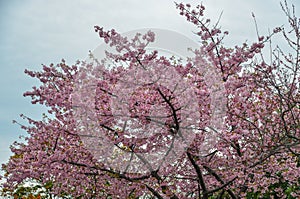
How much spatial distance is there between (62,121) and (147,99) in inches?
65.4

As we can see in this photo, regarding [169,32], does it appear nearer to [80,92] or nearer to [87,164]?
[80,92]

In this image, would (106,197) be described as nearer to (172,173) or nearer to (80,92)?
(172,173)

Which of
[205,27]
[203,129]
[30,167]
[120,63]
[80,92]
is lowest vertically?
[30,167]

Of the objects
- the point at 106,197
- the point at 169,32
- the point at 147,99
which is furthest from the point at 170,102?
the point at 106,197

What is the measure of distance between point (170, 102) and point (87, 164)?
1983 mm

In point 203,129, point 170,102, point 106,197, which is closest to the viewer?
point 170,102

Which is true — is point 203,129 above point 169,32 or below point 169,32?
below

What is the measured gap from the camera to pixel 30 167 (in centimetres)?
566

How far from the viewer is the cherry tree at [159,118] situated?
206 inches

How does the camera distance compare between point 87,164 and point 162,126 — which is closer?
point 162,126

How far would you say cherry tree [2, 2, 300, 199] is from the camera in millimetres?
5223

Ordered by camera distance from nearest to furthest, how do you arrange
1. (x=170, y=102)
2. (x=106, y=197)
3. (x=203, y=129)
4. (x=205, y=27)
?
1. (x=170, y=102)
2. (x=203, y=129)
3. (x=205, y=27)
4. (x=106, y=197)

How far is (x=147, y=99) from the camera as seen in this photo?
529cm

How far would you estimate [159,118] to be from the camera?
5.47m
